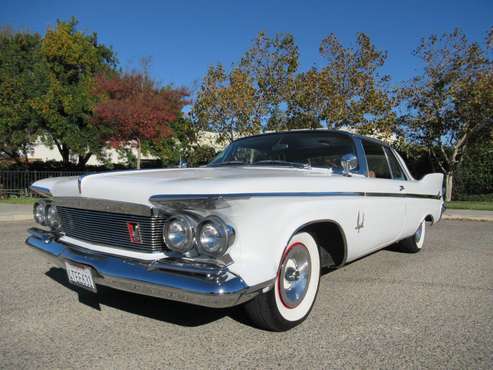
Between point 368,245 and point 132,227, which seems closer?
point 132,227

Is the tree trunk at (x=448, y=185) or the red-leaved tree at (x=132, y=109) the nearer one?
the tree trunk at (x=448, y=185)

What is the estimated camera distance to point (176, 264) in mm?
2531

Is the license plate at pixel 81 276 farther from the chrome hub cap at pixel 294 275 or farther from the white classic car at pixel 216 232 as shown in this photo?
the chrome hub cap at pixel 294 275

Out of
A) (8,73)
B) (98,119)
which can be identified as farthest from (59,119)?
Answer: (8,73)

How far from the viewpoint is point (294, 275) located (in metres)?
3.11

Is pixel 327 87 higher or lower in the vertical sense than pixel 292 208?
higher

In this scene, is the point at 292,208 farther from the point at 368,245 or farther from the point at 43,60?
the point at 43,60

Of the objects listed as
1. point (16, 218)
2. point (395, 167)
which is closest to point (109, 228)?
point (395, 167)

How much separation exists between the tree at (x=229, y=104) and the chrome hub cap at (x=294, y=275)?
1246 centimetres

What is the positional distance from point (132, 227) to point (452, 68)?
1508 centimetres

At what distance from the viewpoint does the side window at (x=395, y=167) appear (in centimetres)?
515

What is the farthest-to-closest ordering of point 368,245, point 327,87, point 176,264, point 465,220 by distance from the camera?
point 327,87
point 465,220
point 368,245
point 176,264

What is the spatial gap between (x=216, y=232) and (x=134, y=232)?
2.00ft

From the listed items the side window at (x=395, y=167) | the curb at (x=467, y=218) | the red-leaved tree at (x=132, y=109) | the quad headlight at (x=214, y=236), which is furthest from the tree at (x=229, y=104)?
the quad headlight at (x=214, y=236)
